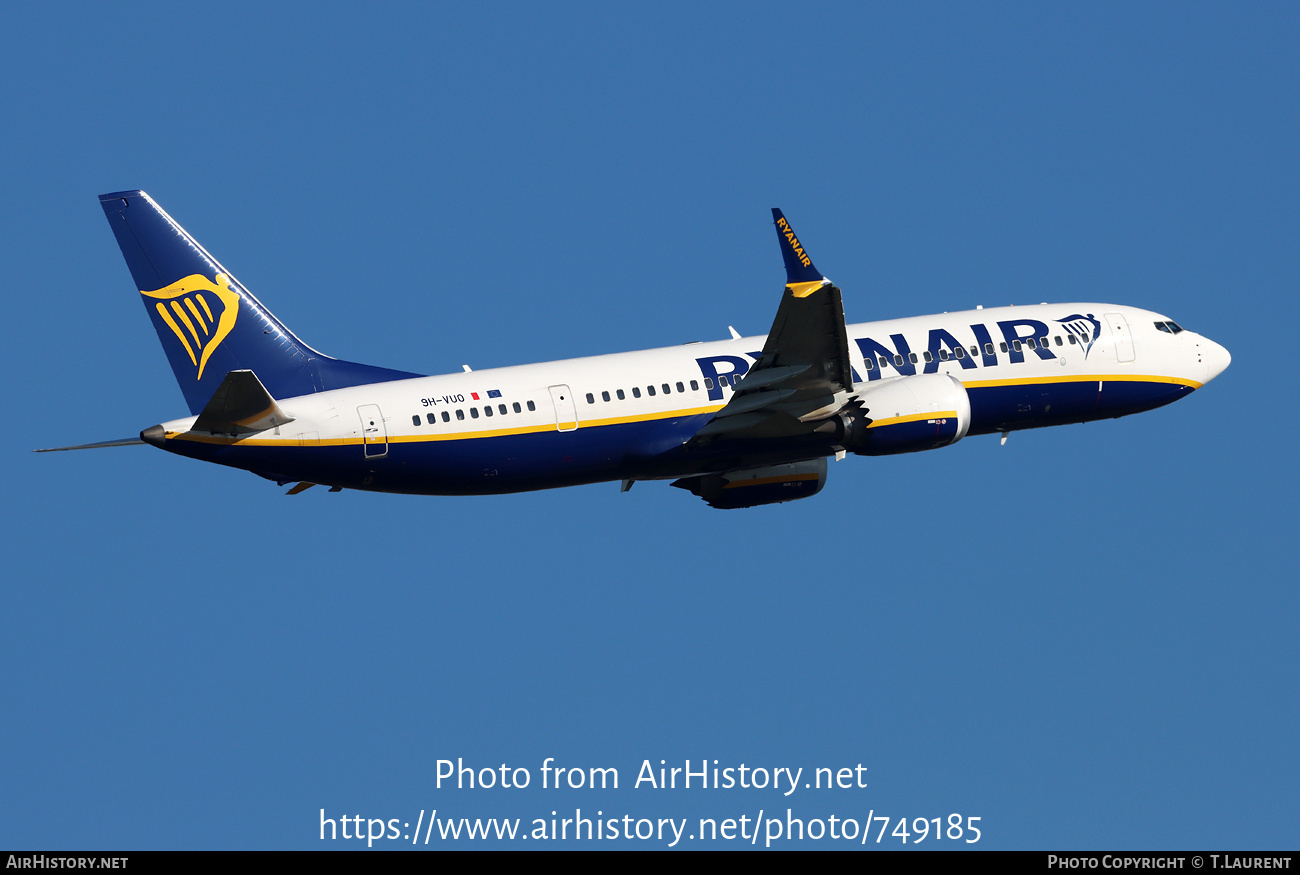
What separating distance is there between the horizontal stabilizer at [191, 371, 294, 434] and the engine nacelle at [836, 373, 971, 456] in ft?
48.9

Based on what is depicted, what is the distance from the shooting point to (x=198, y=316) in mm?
45000

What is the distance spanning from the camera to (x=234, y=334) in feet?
148

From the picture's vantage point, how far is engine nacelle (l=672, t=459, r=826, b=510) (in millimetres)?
50938

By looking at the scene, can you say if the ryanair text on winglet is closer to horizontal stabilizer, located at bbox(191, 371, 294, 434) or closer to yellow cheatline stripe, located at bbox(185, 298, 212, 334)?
horizontal stabilizer, located at bbox(191, 371, 294, 434)

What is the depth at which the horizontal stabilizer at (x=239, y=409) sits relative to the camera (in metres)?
41.5

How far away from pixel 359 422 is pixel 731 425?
9.75 m

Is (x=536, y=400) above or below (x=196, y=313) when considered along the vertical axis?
below

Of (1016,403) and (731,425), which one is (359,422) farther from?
(1016,403)

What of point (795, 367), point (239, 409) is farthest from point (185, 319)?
point (795, 367)

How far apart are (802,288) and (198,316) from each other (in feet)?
50.9

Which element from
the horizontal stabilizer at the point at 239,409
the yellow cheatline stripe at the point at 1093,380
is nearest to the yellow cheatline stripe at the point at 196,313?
the horizontal stabilizer at the point at 239,409

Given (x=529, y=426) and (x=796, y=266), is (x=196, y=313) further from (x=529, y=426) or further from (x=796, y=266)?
(x=796, y=266)

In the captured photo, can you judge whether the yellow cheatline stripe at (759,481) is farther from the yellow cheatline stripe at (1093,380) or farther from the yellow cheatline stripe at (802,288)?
the yellow cheatline stripe at (802,288)
